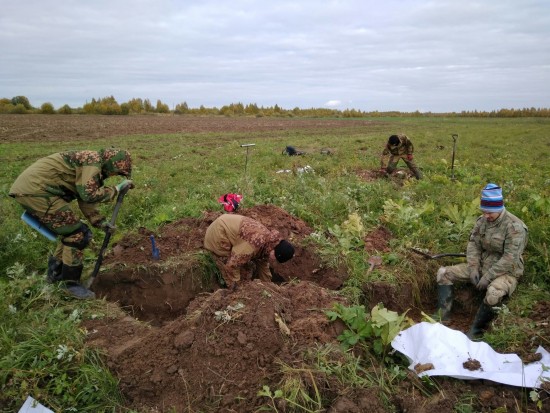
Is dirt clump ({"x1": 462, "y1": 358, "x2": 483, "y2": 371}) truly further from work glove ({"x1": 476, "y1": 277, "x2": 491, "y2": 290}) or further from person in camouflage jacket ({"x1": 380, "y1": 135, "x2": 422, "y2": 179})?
person in camouflage jacket ({"x1": 380, "y1": 135, "x2": 422, "y2": 179})

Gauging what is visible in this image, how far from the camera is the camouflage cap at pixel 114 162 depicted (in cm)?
441

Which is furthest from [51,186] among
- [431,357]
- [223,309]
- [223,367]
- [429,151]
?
[429,151]

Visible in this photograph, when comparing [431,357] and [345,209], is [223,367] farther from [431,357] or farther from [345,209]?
[345,209]

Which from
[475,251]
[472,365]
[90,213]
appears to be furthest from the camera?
[90,213]

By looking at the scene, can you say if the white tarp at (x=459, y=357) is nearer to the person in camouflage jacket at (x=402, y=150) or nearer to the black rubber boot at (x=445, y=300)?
the black rubber boot at (x=445, y=300)

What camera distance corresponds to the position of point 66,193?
447 centimetres

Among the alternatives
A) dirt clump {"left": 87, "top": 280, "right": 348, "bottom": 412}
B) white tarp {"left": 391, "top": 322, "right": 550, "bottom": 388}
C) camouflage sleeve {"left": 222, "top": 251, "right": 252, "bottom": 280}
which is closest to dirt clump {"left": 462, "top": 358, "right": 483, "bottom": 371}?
white tarp {"left": 391, "top": 322, "right": 550, "bottom": 388}

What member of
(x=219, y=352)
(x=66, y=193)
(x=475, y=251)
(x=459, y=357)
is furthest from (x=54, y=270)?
(x=475, y=251)

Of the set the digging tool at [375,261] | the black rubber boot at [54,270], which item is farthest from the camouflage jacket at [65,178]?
the digging tool at [375,261]

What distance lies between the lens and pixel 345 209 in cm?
677

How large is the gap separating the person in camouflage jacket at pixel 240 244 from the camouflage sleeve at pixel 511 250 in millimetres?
2219

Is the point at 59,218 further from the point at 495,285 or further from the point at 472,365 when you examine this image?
the point at 495,285

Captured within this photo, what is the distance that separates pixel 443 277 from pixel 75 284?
4.20 m

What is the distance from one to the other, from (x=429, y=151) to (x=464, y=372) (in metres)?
13.9
